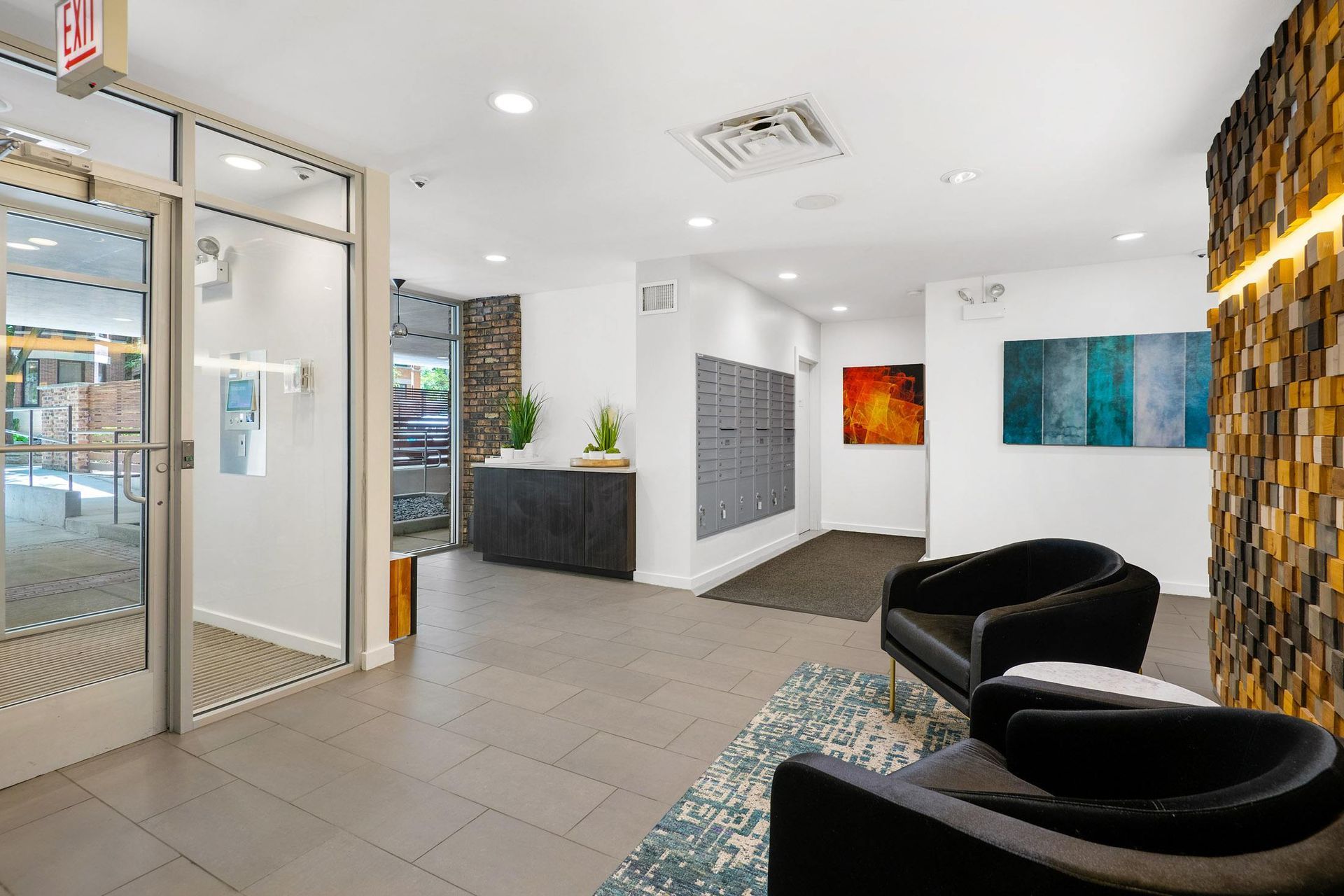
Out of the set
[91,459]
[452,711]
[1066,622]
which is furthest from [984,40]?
[91,459]

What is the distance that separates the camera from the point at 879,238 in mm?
4719

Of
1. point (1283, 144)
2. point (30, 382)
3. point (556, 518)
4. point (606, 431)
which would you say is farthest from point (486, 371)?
point (1283, 144)

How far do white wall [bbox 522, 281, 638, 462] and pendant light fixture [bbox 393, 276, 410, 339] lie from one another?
1.16m

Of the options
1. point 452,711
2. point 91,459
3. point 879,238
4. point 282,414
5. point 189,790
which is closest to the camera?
point 189,790

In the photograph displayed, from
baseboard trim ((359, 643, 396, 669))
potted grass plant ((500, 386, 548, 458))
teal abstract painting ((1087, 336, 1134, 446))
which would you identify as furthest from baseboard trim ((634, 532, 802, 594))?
teal abstract painting ((1087, 336, 1134, 446))

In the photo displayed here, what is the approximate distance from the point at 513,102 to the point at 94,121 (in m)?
1.57

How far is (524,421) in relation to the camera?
21.3 feet

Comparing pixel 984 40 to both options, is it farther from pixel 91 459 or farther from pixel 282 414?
pixel 91 459

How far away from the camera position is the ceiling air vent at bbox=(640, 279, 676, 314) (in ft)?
17.6

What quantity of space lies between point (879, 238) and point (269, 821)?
15.1ft

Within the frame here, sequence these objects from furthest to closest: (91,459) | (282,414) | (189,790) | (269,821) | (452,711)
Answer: (282,414)
(452,711)
(91,459)
(189,790)
(269,821)

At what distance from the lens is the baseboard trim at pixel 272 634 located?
297 cm

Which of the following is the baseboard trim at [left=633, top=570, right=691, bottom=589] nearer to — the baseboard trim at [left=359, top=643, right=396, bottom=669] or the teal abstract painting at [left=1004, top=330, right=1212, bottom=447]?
the baseboard trim at [left=359, top=643, right=396, bottom=669]

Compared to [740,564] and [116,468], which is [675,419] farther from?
[116,468]
